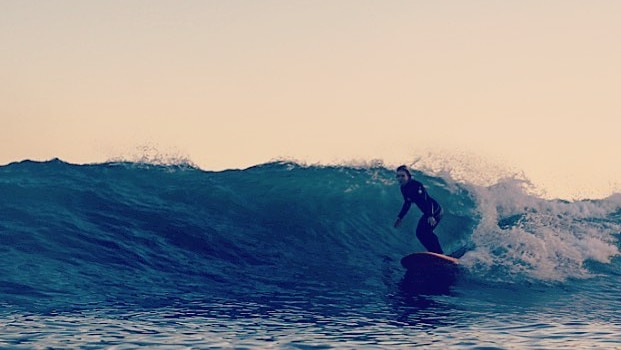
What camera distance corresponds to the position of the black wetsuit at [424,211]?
12930mm

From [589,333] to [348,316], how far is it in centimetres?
A: 287

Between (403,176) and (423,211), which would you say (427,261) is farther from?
(403,176)

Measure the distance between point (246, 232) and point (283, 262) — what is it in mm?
2039

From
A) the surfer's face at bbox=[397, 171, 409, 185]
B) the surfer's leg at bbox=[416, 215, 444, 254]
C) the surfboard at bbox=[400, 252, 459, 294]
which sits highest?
the surfer's face at bbox=[397, 171, 409, 185]

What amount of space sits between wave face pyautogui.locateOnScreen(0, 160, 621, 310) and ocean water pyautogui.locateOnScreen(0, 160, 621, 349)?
0.05m

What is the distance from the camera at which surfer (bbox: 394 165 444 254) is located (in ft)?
42.4

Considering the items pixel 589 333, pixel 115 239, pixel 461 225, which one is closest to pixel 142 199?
pixel 115 239

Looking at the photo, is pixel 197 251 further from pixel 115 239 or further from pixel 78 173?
pixel 78 173

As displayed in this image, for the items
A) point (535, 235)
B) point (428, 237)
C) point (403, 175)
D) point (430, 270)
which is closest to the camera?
point (430, 270)

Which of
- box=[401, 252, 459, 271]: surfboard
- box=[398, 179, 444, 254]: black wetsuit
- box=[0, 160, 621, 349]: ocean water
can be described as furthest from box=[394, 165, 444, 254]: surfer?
box=[0, 160, 621, 349]: ocean water

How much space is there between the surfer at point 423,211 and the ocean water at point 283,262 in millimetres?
879

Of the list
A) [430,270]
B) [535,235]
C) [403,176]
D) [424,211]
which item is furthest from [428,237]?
[535,235]

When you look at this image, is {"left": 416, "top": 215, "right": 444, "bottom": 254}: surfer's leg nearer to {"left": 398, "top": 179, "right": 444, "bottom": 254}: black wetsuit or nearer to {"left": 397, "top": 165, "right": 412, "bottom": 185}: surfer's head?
{"left": 398, "top": 179, "right": 444, "bottom": 254}: black wetsuit

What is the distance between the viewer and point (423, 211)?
42.9 ft
